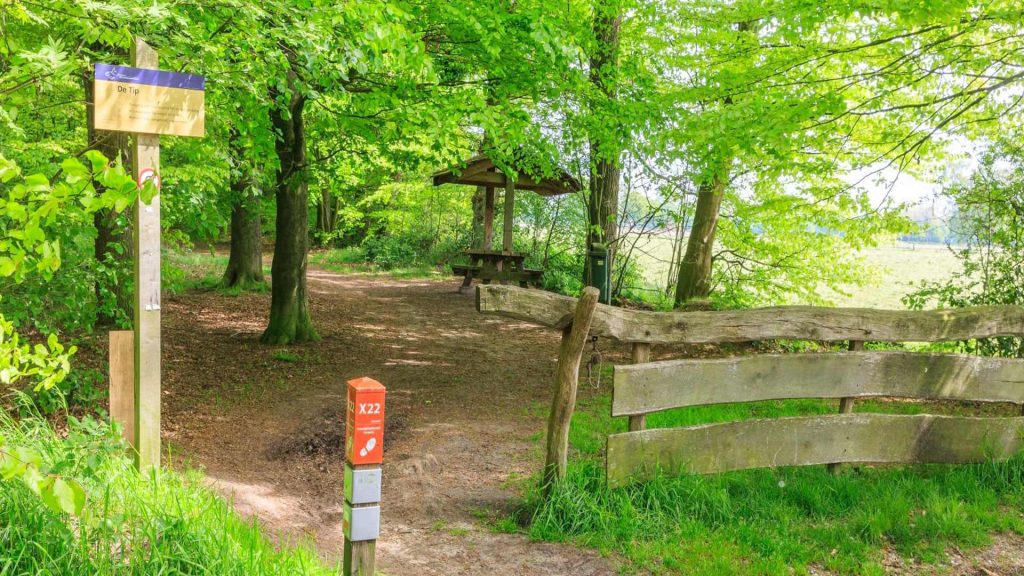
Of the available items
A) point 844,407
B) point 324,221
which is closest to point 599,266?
point 844,407

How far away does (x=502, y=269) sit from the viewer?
1650 centimetres

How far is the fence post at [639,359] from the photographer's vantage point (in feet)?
16.9

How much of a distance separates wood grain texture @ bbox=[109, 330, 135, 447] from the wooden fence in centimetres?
239

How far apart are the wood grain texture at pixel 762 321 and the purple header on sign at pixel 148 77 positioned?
2224mm

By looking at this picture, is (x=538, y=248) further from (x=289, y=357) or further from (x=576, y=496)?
(x=576, y=496)

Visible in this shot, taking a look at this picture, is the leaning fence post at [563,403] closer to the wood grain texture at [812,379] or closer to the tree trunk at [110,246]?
the wood grain texture at [812,379]

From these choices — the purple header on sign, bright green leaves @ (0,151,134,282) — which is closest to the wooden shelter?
the purple header on sign

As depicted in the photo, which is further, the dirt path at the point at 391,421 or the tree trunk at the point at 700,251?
the tree trunk at the point at 700,251

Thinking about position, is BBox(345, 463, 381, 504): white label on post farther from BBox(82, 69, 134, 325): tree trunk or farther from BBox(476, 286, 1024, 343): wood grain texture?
BBox(82, 69, 134, 325): tree trunk

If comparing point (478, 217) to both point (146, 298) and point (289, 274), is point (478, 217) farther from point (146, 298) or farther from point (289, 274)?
point (146, 298)

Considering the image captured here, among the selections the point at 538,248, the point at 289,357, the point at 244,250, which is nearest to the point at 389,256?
the point at 538,248

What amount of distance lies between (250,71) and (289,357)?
5.20m

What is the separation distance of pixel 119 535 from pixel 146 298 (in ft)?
5.75

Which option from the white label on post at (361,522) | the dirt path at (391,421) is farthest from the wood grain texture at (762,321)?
the white label on post at (361,522)
